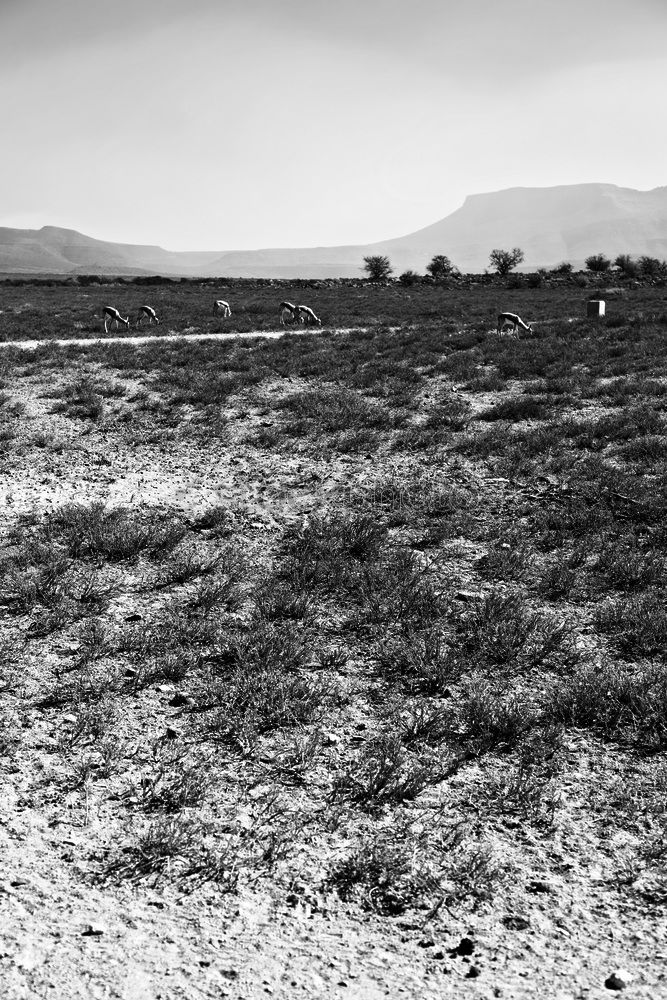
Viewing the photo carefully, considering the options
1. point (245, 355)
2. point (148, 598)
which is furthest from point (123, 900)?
point (245, 355)

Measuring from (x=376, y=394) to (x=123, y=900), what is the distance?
12814 millimetres

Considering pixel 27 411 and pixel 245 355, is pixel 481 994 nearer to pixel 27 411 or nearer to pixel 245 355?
pixel 27 411

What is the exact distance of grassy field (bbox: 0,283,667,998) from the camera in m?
3.38

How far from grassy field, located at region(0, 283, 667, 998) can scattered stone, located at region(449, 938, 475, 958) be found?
0.05 feet

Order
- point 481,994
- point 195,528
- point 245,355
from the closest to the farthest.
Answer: point 481,994
point 195,528
point 245,355

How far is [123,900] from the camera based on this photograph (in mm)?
3547

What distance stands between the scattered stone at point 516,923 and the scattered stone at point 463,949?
216 mm

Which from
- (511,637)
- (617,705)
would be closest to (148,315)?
(511,637)

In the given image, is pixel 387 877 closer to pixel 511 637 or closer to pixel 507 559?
pixel 511 637

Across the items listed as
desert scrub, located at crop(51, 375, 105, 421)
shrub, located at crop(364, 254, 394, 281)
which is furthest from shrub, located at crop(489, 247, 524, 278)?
desert scrub, located at crop(51, 375, 105, 421)

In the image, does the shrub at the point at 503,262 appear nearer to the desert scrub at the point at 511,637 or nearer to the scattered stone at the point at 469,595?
the scattered stone at the point at 469,595

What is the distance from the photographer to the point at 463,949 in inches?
132

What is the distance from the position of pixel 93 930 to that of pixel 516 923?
2.03 m

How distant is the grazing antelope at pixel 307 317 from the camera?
3002cm
